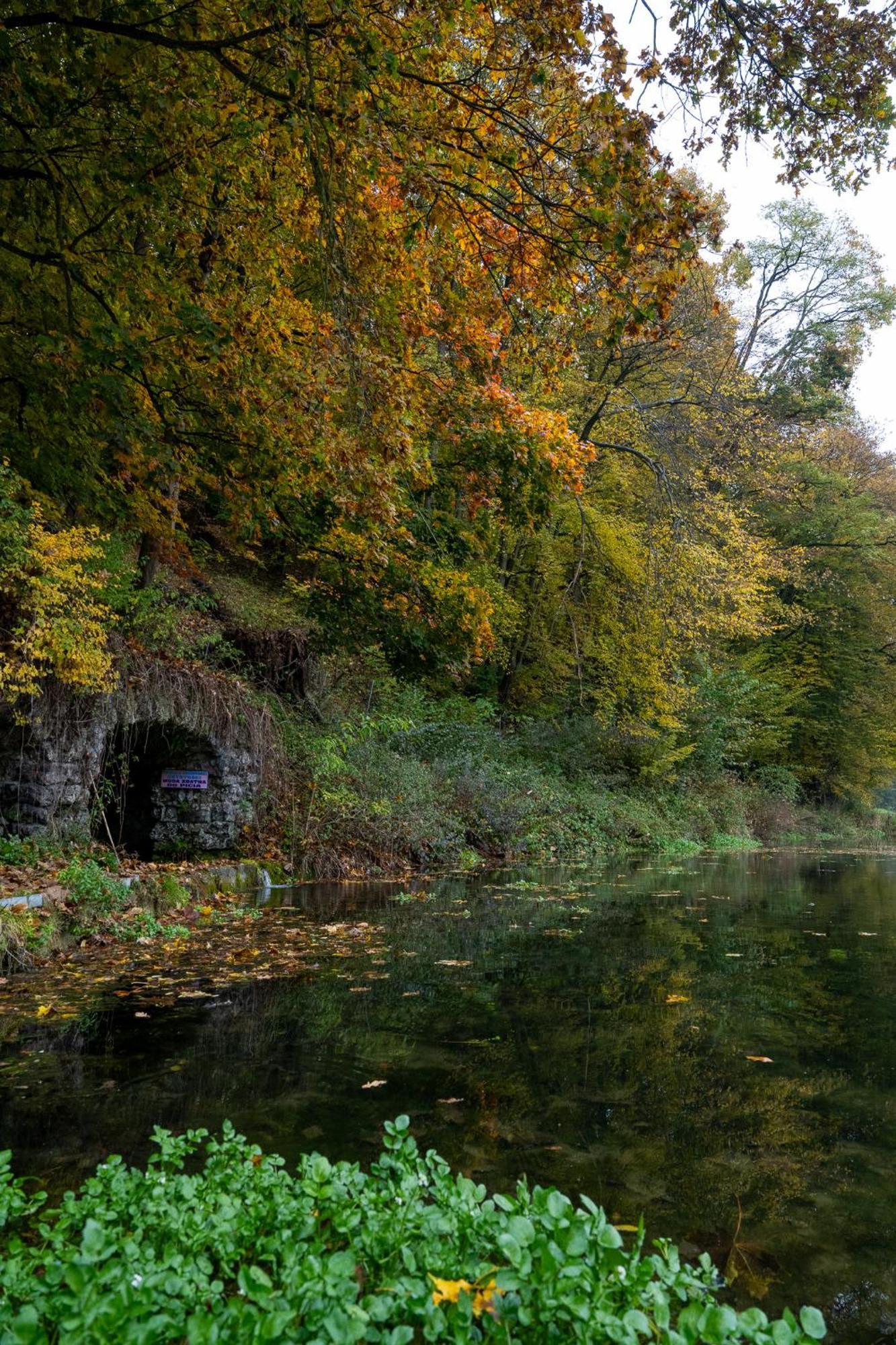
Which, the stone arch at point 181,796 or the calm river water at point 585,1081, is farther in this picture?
the stone arch at point 181,796

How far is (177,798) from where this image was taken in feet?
33.9

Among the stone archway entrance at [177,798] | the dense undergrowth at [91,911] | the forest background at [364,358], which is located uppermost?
the forest background at [364,358]

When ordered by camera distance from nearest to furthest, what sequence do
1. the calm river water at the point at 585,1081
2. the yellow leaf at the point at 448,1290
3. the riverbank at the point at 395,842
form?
the yellow leaf at the point at 448,1290
the calm river water at the point at 585,1081
the riverbank at the point at 395,842

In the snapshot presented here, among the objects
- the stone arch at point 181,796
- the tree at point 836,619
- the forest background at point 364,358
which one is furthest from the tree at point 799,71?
the tree at point 836,619

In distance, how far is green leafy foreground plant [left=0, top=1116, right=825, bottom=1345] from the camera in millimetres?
1519

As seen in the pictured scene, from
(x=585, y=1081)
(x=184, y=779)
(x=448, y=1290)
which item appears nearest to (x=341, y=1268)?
(x=448, y=1290)

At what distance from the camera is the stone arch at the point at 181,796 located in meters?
10.2

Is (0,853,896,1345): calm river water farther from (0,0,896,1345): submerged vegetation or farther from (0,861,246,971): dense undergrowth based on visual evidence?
(0,861,246,971): dense undergrowth

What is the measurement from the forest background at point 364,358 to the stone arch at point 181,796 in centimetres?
81

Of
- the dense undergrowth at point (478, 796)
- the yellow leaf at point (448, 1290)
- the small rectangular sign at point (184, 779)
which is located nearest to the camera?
the yellow leaf at point (448, 1290)

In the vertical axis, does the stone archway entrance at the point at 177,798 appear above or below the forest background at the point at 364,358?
below

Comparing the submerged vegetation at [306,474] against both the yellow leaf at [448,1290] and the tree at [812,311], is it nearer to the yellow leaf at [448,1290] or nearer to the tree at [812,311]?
the yellow leaf at [448,1290]

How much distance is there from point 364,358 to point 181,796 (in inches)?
252

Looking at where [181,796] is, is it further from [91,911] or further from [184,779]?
[91,911]
